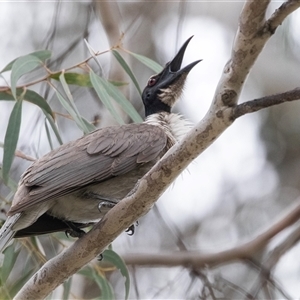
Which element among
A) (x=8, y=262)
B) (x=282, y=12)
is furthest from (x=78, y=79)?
(x=282, y=12)

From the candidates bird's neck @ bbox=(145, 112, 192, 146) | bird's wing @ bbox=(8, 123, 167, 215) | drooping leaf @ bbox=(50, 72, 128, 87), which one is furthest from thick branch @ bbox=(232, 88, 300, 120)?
drooping leaf @ bbox=(50, 72, 128, 87)

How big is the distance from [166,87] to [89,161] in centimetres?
102

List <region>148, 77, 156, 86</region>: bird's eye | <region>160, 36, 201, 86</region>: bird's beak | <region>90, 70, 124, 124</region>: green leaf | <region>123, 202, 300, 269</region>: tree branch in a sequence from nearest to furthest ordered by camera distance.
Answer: <region>90, 70, 124, 124</region>: green leaf < <region>123, 202, 300, 269</region>: tree branch < <region>160, 36, 201, 86</region>: bird's beak < <region>148, 77, 156, 86</region>: bird's eye

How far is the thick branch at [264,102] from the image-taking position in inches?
79.1

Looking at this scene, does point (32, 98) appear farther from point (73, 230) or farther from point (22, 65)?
point (73, 230)

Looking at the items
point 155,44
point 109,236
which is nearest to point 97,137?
point 109,236

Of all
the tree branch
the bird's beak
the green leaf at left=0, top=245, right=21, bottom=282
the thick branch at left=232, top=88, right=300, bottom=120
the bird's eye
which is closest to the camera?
the thick branch at left=232, top=88, right=300, bottom=120

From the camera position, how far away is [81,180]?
306cm

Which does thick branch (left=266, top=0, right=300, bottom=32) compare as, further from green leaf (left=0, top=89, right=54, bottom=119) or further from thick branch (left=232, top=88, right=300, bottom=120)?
green leaf (left=0, top=89, right=54, bottom=119)

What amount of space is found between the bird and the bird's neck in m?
0.12

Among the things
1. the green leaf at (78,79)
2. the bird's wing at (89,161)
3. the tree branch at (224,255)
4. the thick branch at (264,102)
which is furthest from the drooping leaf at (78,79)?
the thick branch at (264,102)

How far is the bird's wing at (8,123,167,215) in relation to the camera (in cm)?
300

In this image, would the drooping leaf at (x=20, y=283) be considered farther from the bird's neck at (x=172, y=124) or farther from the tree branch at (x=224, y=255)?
the bird's neck at (x=172, y=124)

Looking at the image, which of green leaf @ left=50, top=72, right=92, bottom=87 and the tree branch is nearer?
the tree branch
